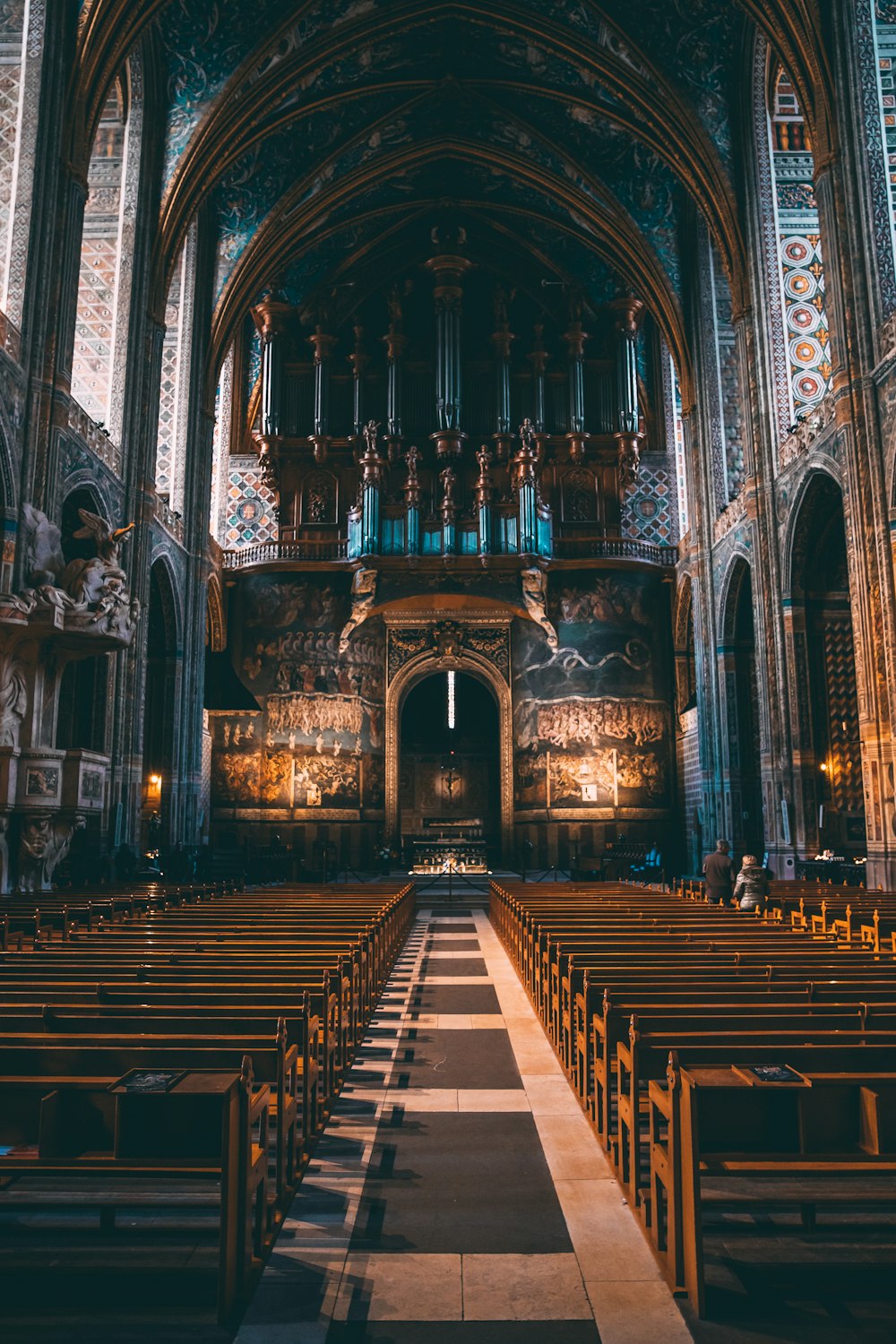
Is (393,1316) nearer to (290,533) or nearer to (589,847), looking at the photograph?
(589,847)

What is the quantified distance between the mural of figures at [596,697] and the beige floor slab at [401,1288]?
2485 centimetres

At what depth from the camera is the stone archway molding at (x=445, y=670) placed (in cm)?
2839

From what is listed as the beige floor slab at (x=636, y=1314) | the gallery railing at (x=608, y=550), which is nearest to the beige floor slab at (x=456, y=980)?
the beige floor slab at (x=636, y=1314)

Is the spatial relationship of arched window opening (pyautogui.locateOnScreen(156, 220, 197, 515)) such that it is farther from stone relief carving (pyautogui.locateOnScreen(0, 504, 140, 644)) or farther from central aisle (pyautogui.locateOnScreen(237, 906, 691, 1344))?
central aisle (pyautogui.locateOnScreen(237, 906, 691, 1344))

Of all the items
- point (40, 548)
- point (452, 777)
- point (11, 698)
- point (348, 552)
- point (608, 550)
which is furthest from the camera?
point (452, 777)

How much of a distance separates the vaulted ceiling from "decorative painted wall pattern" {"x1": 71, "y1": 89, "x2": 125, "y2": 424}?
1049 millimetres

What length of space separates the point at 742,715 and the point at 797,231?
10722mm

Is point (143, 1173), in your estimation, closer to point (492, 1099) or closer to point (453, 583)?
point (492, 1099)

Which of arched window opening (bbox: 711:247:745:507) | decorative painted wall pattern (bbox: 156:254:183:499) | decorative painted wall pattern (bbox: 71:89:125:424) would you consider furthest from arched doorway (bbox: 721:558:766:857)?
decorative painted wall pattern (bbox: 71:89:125:424)

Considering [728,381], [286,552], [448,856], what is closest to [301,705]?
[286,552]

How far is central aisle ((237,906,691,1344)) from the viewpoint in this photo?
321cm

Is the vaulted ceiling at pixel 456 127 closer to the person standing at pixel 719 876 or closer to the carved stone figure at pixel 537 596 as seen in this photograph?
the carved stone figure at pixel 537 596

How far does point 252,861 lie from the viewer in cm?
2547

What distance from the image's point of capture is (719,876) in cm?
1183
